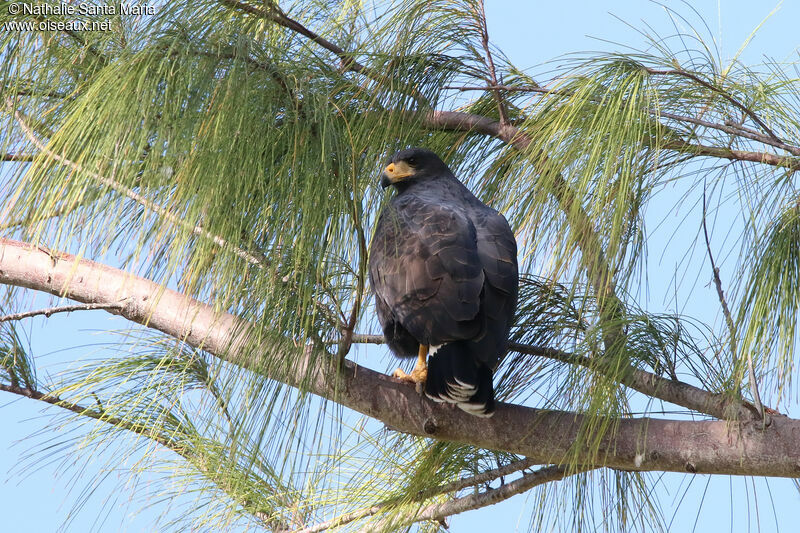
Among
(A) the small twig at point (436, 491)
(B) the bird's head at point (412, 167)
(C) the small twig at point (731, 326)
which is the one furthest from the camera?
(B) the bird's head at point (412, 167)

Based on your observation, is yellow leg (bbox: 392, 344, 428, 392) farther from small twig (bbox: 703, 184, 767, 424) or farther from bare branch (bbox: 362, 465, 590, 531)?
small twig (bbox: 703, 184, 767, 424)

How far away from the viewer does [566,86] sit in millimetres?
1976

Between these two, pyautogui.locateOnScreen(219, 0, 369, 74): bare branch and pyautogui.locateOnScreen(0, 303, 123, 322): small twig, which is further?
pyautogui.locateOnScreen(0, 303, 123, 322): small twig

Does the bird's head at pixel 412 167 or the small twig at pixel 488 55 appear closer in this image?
the small twig at pixel 488 55

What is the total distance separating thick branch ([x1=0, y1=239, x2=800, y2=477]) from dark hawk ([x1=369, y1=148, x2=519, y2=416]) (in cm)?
9

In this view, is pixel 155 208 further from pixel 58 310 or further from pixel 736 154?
pixel 736 154

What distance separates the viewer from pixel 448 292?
6.72 ft

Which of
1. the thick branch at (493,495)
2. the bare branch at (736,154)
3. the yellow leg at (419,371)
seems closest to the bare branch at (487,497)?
the thick branch at (493,495)

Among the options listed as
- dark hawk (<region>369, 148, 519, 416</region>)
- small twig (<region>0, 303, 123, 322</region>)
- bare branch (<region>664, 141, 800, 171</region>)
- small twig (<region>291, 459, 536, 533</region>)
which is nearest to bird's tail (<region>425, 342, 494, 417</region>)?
dark hawk (<region>369, 148, 519, 416</region>)

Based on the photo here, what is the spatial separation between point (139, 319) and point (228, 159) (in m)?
0.79

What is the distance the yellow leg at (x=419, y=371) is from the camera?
2.20m

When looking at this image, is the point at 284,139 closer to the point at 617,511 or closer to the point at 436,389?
the point at 436,389

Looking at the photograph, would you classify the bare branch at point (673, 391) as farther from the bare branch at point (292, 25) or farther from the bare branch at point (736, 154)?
the bare branch at point (292, 25)

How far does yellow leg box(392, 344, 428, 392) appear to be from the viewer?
2201 mm
